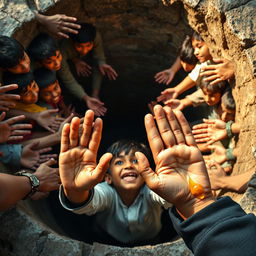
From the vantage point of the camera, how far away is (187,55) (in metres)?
2.62

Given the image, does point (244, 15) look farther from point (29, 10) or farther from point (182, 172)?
point (29, 10)

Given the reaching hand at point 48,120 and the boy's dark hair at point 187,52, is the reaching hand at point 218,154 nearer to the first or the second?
the boy's dark hair at point 187,52

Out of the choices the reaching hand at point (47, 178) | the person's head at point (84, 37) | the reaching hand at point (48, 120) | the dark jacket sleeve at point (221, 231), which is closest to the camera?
the dark jacket sleeve at point (221, 231)

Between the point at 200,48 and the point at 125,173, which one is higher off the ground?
the point at 200,48

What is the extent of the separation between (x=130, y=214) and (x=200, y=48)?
4.13 ft

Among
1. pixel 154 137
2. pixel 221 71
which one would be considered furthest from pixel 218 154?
pixel 154 137

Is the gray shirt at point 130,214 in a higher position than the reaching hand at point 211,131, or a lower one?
lower

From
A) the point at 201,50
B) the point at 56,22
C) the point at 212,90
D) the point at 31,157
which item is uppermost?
the point at 56,22

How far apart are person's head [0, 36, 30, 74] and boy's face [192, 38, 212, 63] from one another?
1.17 m

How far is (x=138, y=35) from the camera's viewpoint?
9.60 ft

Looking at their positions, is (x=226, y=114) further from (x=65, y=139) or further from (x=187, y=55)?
(x=65, y=139)

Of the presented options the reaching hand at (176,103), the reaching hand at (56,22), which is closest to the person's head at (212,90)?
the reaching hand at (176,103)

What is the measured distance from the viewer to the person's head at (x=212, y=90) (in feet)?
7.91

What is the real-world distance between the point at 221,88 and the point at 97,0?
107 cm
